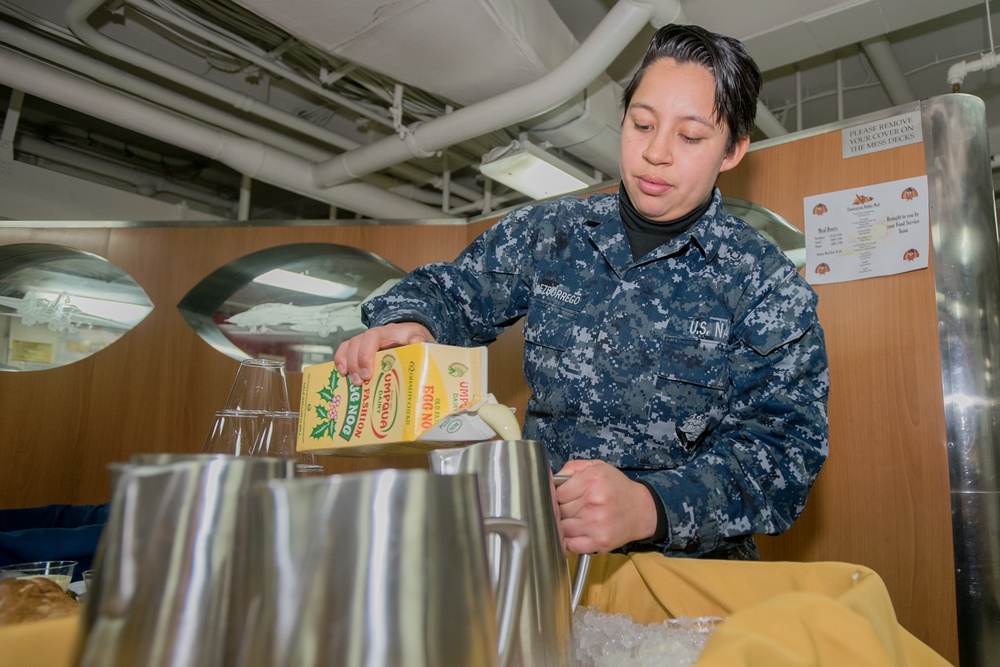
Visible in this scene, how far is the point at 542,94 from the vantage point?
8.43 ft

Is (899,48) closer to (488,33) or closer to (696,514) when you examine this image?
(488,33)

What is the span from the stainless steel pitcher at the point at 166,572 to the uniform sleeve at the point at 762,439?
52 centimetres

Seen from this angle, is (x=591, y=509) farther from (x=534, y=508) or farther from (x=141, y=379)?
→ (x=141, y=379)

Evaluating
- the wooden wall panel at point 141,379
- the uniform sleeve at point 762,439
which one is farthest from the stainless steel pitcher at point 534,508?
the wooden wall panel at point 141,379

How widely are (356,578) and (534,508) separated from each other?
208 millimetres

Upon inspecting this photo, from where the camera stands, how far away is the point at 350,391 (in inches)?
32.7

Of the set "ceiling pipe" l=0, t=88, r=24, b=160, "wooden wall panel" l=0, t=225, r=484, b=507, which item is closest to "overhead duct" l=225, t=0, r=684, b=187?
"wooden wall panel" l=0, t=225, r=484, b=507

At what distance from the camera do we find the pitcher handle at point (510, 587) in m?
0.38

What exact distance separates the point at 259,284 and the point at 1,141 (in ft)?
7.07

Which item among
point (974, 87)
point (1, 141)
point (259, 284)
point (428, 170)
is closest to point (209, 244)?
point (259, 284)

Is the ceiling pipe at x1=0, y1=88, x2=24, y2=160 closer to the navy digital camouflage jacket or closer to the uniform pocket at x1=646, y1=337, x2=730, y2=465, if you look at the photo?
the navy digital camouflage jacket

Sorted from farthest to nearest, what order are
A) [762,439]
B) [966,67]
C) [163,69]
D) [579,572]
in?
[163,69], [966,67], [762,439], [579,572]

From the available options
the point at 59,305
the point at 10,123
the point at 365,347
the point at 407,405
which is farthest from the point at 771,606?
the point at 10,123

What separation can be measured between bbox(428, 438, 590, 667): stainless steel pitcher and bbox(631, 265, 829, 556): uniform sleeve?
11.2 inches
